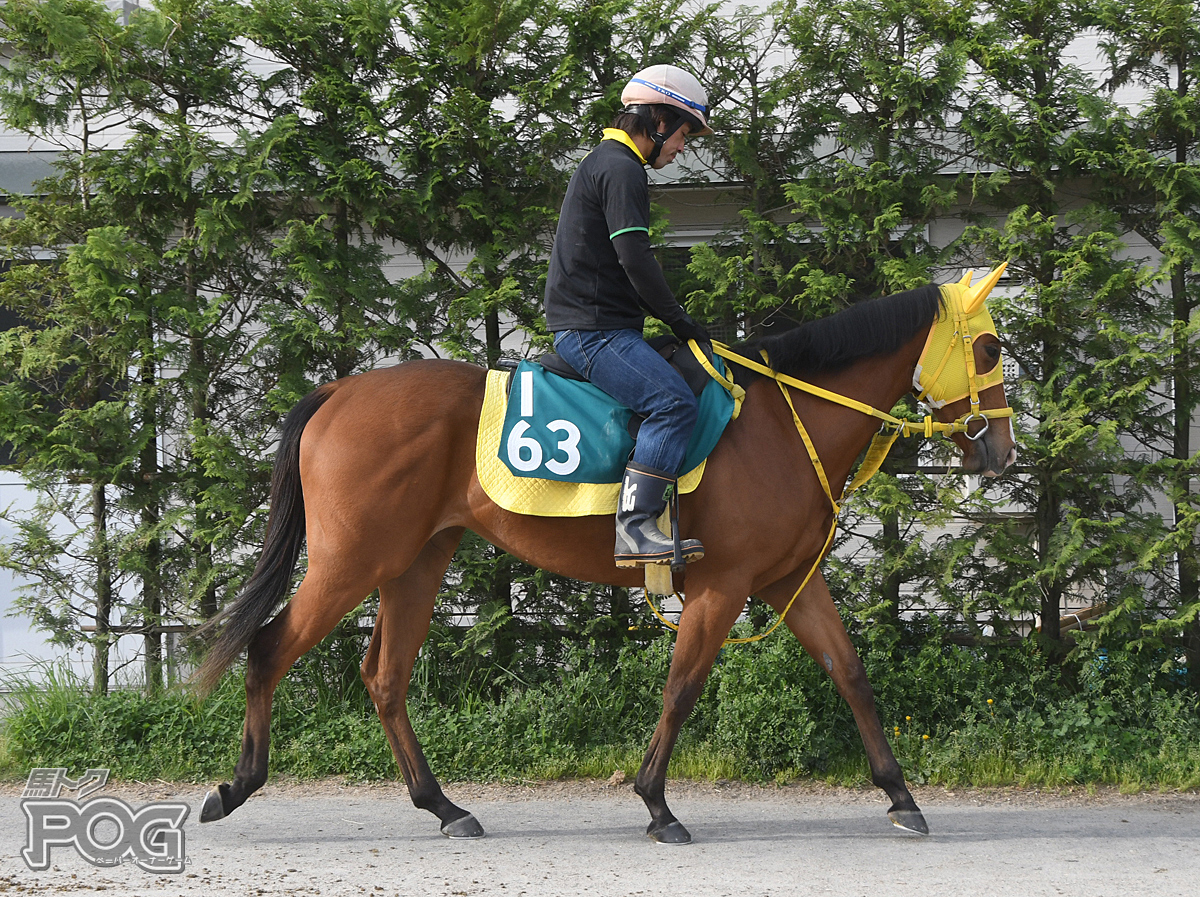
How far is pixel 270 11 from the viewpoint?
5.26 metres

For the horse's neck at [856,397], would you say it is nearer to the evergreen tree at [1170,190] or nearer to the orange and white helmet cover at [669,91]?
the orange and white helmet cover at [669,91]

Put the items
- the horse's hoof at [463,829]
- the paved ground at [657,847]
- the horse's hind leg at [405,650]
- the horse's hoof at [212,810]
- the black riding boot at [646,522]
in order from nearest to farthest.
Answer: the paved ground at [657,847]
the black riding boot at [646,522]
the horse's hoof at [212,810]
the horse's hoof at [463,829]
the horse's hind leg at [405,650]

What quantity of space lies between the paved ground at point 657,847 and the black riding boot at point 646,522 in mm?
1228

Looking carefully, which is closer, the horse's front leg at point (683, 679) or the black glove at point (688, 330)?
the horse's front leg at point (683, 679)

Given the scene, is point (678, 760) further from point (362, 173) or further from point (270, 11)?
point (270, 11)

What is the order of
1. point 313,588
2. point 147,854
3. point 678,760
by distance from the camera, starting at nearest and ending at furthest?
point 147,854 → point 313,588 → point 678,760

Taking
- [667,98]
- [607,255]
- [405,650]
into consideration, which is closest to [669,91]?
[667,98]

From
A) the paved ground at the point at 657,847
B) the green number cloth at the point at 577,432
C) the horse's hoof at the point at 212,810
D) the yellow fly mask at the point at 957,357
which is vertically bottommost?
the paved ground at the point at 657,847

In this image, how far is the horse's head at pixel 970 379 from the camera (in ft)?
14.0

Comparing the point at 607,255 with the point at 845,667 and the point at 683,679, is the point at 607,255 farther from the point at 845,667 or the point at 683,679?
the point at 845,667

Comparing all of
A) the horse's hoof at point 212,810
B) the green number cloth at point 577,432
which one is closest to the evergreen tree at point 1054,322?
the green number cloth at point 577,432

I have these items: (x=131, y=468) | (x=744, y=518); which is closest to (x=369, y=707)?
(x=131, y=468)

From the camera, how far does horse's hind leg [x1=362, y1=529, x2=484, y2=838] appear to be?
14.9 ft

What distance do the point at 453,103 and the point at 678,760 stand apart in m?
3.68
